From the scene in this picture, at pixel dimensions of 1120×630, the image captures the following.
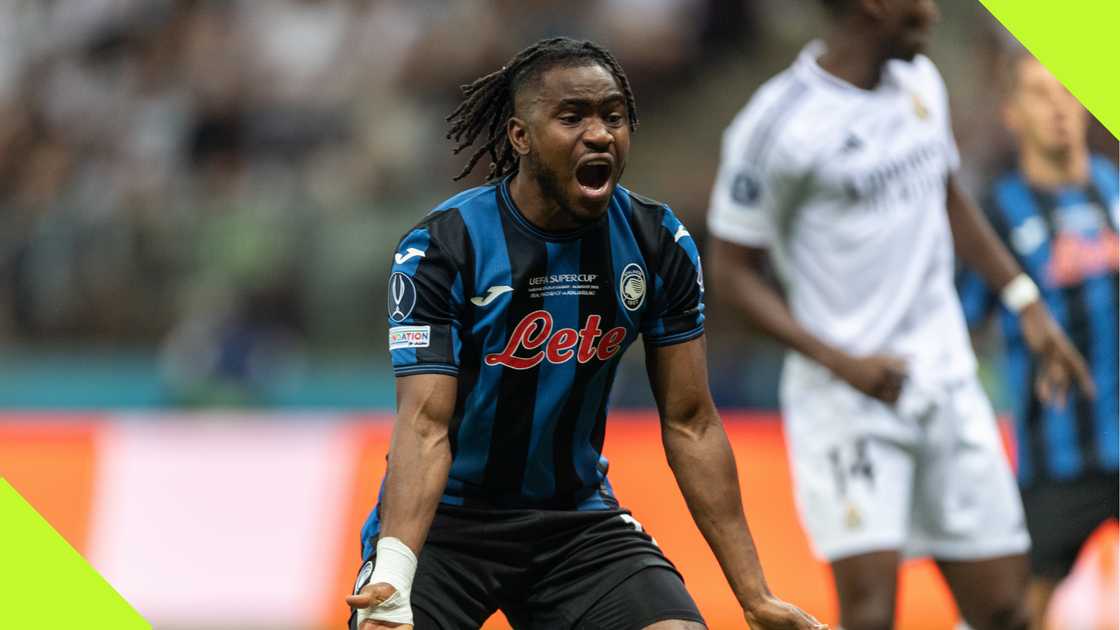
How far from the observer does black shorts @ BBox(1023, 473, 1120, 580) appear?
731 centimetres

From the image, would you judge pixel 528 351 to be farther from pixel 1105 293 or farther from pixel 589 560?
→ pixel 1105 293

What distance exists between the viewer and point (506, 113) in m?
4.50

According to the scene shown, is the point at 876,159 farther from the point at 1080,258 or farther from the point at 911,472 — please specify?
the point at 1080,258

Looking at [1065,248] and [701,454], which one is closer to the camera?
[701,454]

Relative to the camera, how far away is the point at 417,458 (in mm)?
4129

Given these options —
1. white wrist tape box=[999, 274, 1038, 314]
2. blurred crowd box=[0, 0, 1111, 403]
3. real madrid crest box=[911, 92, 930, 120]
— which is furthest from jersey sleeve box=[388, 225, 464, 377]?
blurred crowd box=[0, 0, 1111, 403]

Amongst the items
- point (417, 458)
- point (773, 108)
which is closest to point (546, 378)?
point (417, 458)

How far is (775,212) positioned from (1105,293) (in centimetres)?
170

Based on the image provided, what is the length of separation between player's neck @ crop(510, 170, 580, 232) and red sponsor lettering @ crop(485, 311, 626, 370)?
231 millimetres

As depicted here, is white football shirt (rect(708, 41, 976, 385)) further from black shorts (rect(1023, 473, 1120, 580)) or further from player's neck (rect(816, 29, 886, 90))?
black shorts (rect(1023, 473, 1120, 580))

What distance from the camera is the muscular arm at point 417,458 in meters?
4.09

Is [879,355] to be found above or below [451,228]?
below

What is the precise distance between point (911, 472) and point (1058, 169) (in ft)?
5.66

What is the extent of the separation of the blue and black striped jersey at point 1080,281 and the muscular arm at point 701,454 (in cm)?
312
